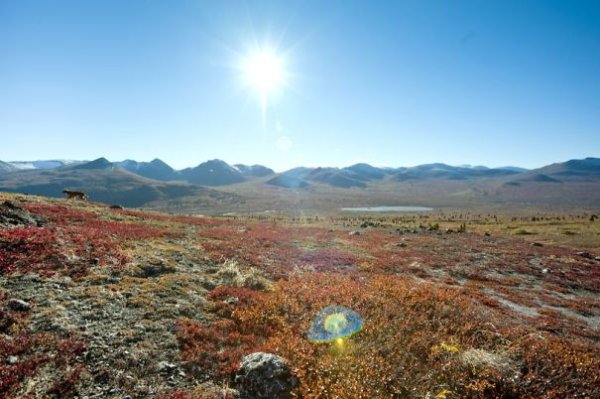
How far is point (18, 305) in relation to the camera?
10258 millimetres

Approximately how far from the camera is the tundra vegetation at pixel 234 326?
28.3 feet

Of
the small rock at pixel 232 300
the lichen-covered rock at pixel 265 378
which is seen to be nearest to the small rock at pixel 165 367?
the lichen-covered rock at pixel 265 378

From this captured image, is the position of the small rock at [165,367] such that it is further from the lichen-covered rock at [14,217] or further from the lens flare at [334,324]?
the lichen-covered rock at [14,217]

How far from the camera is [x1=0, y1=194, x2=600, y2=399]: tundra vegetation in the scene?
28.3 feet

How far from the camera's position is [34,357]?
325 inches

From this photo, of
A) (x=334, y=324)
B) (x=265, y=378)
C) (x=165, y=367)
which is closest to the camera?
(x=265, y=378)

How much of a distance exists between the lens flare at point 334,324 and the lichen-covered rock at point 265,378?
2134mm

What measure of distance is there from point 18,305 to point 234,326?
21.6 ft

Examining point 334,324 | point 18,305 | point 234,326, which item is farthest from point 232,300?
point 18,305

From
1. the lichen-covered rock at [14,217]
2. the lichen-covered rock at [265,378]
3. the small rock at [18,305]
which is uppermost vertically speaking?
the lichen-covered rock at [14,217]

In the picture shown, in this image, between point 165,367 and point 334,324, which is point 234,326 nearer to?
point 165,367

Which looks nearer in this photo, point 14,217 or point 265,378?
point 265,378

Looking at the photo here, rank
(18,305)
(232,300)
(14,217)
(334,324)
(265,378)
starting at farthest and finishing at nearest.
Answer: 1. (14,217)
2. (232,300)
3. (334,324)
4. (18,305)
5. (265,378)

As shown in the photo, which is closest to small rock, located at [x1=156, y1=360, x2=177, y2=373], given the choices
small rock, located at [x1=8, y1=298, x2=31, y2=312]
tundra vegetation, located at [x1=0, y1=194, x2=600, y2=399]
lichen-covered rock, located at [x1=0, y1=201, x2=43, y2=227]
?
tundra vegetation, located at [x1=0, y1=194, x2=600, y2=399]
